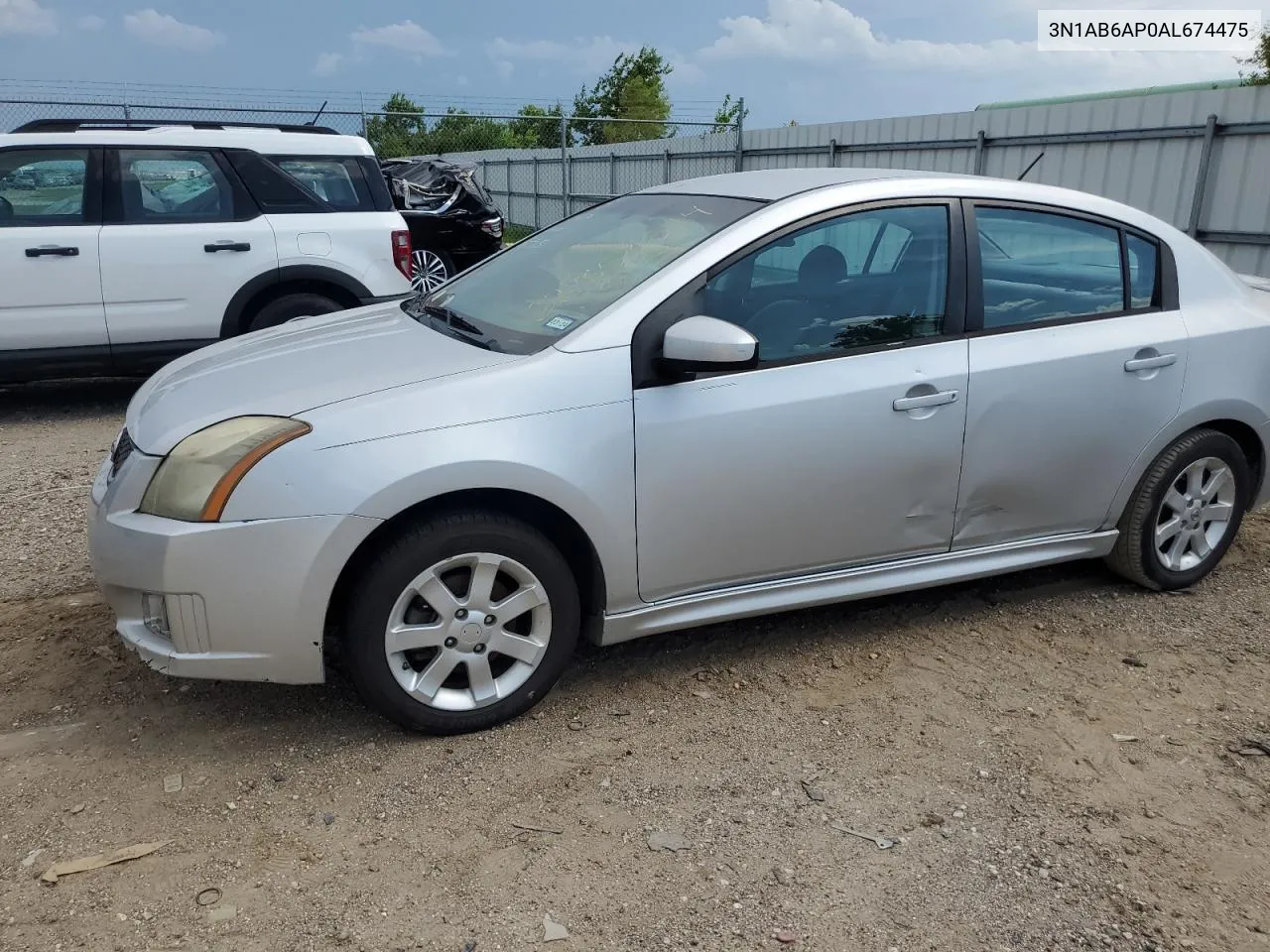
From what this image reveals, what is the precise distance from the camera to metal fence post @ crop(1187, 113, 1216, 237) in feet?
29.5

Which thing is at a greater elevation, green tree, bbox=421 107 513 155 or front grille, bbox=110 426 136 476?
green tree, bbox=421 107 513 155

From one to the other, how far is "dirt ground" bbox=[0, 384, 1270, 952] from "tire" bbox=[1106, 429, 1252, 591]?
25 cm

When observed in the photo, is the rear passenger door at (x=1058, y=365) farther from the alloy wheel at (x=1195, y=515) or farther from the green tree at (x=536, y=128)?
the green tree at (x=536, y=128)

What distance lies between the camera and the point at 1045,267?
388cm

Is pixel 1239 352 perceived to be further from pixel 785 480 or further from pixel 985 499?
pixel 785 480

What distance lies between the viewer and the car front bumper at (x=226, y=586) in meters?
2.81

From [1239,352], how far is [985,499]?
52.8 inches

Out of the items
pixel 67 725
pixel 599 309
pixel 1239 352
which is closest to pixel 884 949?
pixel 599 309

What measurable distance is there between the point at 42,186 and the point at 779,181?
16.9ft

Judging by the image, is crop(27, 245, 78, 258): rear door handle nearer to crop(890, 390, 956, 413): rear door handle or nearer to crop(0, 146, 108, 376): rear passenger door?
crop(0, 146, 108, 376): rear passenger door

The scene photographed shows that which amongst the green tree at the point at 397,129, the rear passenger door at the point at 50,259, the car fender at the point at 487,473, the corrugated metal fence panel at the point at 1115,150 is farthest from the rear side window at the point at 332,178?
the green tree at the point at 397,129

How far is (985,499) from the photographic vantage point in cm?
373

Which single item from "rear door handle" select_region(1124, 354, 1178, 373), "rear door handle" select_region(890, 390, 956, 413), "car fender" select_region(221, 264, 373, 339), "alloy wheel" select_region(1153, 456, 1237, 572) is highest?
"rear door handle" select_region(1124, 354, 1178, 373)

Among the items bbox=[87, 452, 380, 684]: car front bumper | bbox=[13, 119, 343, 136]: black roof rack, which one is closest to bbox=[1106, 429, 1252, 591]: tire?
bbox=[87, 452, 380, 684]: car front bumper
